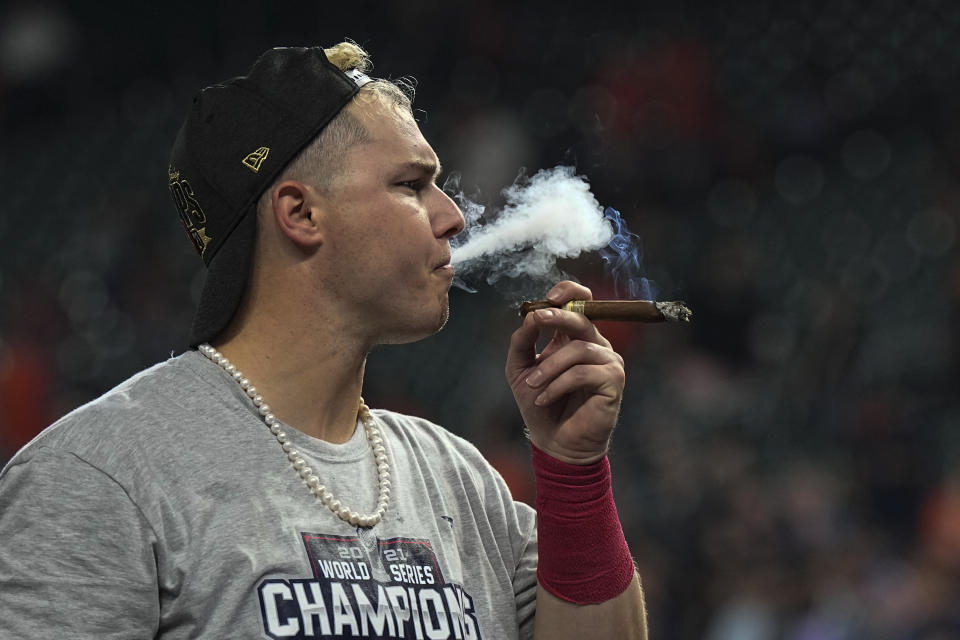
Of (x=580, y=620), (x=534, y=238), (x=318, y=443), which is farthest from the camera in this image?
(x=534, y=238)

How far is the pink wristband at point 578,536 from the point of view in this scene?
1.62 metres

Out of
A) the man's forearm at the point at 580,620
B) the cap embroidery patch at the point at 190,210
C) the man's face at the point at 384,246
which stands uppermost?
the cap embroidery patch at the point at 190,210

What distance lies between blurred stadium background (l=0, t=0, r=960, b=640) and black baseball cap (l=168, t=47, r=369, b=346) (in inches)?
84.4

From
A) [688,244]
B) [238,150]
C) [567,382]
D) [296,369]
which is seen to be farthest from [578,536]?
[688,244]

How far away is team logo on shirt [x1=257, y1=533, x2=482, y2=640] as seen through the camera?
131cm

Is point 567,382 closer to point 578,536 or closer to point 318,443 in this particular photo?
point 578,536

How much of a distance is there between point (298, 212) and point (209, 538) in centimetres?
49

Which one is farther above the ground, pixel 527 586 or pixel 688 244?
pixel 688 244

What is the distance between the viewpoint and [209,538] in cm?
131

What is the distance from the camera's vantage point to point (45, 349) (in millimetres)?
4027

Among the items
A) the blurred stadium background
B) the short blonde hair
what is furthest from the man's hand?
the blurred stadium background

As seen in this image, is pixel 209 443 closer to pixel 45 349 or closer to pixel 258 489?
pixel 258 489

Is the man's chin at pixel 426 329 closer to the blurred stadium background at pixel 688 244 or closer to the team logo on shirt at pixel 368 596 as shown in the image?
the team logo on shirt at pixel 368 596

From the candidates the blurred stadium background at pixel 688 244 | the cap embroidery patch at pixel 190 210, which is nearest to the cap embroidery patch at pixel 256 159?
the cap embroidery patch at pixel 190 210
